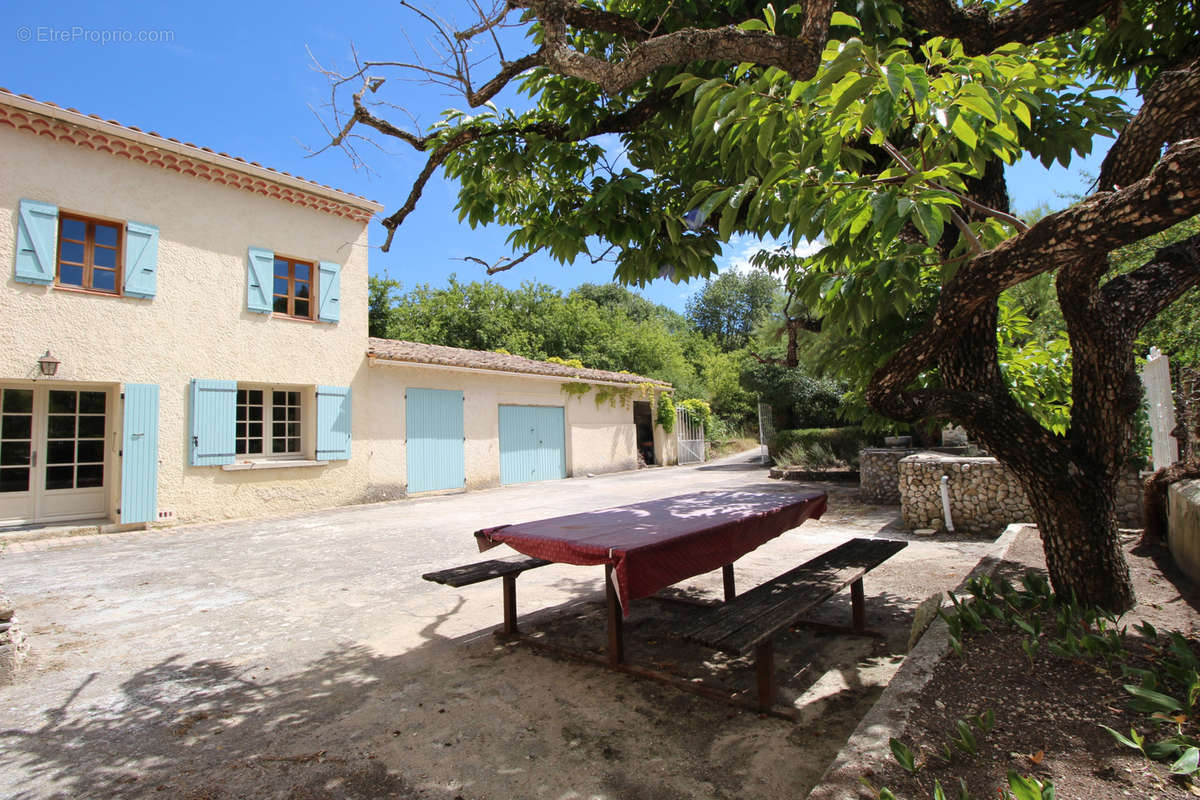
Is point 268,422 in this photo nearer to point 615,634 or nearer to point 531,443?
point 531,443

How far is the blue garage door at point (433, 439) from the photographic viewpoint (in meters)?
12.9

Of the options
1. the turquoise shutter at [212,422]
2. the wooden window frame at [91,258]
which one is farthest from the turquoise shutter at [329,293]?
the wooden window frame at [91,258]

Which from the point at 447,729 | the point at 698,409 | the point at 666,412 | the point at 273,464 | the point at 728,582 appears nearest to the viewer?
the point at 447,729

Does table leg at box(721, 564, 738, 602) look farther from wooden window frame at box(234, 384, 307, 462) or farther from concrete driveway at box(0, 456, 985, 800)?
wooden window frame at box(234, 384, 307, 462)

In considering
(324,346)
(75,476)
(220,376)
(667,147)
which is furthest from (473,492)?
(667,147)

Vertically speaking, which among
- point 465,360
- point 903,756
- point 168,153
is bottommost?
point 903,756

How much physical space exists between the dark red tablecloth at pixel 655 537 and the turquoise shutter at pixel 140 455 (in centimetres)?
812

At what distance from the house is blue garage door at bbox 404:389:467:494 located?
0.05 meters

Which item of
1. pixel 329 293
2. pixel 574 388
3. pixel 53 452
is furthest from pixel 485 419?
pixel 53 452

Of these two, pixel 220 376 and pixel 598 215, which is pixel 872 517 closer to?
pixel 598 215

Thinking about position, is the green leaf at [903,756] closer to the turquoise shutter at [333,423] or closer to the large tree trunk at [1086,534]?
the large tree trunk at [1086,534]

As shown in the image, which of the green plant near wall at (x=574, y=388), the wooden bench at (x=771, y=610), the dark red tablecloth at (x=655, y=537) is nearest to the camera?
the wooden bench at (x=771, y=610)

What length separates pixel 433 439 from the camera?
1328 centimetres

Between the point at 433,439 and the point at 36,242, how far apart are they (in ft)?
23.5
